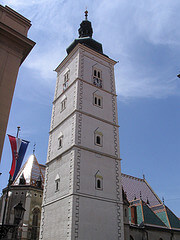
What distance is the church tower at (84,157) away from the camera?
1694 cm

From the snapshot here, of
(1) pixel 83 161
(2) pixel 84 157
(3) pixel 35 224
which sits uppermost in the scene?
(2) pixel 84 157

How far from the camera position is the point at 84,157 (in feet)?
61.8

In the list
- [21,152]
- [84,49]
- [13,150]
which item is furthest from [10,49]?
[84,49]

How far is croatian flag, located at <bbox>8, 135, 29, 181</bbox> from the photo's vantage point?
493 inches

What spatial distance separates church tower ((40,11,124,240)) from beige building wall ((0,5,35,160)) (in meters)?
8.56

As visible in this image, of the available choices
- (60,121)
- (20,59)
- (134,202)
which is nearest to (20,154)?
(20,59)

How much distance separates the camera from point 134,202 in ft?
94.8

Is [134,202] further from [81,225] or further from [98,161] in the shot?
[81,225]

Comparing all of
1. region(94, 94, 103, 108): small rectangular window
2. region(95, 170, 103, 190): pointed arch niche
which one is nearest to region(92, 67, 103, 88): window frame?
region(94, 94, 103, 108): small rectangular window

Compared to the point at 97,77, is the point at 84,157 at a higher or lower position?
lower

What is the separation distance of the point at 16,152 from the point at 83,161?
6603mm

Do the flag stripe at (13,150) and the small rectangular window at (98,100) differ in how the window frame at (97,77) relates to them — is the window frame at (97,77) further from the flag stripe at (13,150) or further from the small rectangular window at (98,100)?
the flag stripe at (13,150)

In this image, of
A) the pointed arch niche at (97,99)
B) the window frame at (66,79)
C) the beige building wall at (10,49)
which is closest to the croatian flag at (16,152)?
the beige building wall at (10,49)

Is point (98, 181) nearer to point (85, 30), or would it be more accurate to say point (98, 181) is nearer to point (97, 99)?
point (97, 99)
